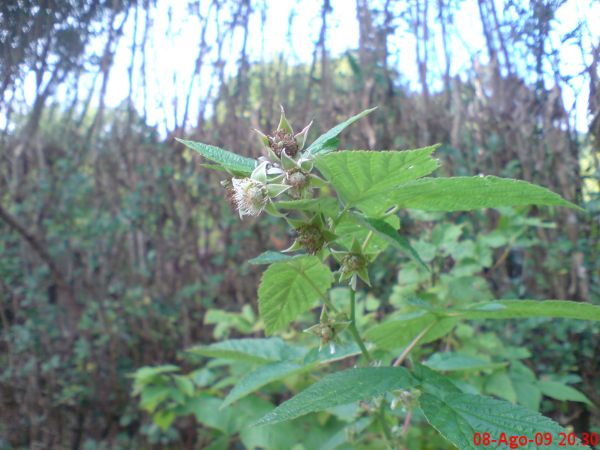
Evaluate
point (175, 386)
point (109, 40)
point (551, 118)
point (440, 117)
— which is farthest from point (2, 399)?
point (551, 118)

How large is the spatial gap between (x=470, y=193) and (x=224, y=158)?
1.09ft

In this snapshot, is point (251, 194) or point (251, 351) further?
point (251, 351)

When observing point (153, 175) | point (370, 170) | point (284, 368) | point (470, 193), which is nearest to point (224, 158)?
point (370, 170)

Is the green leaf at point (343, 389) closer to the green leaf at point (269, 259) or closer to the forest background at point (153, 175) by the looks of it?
the green leaf at point (269, 259)

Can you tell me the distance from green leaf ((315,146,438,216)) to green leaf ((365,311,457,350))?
31cm

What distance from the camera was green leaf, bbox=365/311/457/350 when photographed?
35.0 inches

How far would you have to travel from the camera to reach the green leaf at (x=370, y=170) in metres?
0.62

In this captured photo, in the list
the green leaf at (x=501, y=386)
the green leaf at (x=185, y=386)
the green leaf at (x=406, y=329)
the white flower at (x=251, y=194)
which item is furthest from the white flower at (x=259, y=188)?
the green leaf at (x=185, y=386)

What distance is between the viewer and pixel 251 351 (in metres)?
1.03

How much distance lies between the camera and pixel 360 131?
291 centimetres
